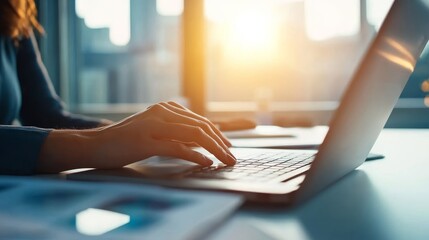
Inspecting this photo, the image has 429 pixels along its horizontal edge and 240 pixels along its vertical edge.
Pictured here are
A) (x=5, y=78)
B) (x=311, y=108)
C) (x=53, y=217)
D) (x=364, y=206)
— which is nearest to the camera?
(x=53, y=217)

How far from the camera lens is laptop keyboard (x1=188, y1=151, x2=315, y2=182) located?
543 mm

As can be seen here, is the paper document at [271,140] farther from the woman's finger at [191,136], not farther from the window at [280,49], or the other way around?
the window at [280,49]

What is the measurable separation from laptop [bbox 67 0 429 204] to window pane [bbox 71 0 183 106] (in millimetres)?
2444

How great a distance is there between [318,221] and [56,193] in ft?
0.84

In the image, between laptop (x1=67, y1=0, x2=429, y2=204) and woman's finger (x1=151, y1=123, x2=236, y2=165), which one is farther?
woman's finger (x1=151, y1=123, x2=236, y2=165)

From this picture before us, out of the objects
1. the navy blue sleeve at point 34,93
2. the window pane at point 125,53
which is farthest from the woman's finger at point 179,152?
the window pane at point 125,53

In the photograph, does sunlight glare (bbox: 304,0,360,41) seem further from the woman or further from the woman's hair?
the woman

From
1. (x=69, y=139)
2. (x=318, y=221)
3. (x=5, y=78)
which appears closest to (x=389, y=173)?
(x=318, y=221)

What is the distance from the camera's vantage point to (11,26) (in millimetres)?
1504

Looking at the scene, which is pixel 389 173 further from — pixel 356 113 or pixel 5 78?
pixel 5 78

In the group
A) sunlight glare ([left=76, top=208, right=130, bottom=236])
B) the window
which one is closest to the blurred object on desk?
sunlight glare ([left=76, top=208, right=130, bottom=236])

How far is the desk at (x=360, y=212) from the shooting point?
370 mm

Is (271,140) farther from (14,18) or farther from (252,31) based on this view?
(252,31)

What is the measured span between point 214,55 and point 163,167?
95.2 inches
